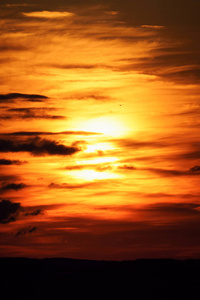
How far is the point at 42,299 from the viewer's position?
10144 centimetres

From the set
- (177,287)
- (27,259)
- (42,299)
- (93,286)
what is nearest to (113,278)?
(93,286)

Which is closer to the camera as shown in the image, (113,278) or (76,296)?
(76,296)

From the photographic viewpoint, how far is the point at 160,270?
133750 millimetres

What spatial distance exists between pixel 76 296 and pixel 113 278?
65.0 feet

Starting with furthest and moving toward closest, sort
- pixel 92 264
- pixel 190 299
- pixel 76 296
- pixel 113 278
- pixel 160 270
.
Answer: pixel 92 264
pixel 160 270
pixel 113 278
pixel 76 296
pixel 190 299

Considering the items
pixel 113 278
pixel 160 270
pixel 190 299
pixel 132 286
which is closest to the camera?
pixel 190 299

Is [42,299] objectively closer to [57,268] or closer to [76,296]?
[76,296]

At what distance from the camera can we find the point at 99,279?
123 meters

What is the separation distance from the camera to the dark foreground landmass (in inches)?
4190

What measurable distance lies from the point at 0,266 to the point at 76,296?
126 ft

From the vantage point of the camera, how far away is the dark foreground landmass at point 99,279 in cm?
10644

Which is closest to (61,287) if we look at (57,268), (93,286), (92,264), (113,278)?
(93,286)

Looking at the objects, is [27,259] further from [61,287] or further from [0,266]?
[61,287]

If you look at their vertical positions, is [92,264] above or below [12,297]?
above
